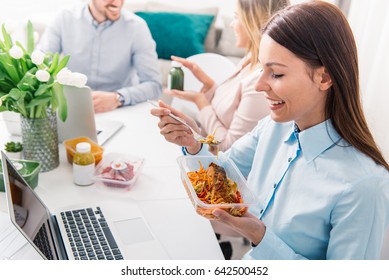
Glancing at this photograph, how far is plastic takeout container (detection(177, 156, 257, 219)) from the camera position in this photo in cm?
90

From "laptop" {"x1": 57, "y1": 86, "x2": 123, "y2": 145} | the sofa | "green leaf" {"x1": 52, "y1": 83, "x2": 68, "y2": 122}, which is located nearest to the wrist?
"laptop" {"x1": 57, "y1": 86, "x2": 123, "y2": 145}

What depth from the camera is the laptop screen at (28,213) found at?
820mm

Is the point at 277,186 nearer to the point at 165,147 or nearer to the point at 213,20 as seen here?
the point at 165,147

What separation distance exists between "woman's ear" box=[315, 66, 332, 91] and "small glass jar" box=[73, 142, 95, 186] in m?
0.67

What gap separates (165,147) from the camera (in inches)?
58.2

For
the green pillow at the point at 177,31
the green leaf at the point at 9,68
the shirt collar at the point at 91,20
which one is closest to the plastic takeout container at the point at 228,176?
the green leaf at the point at 9,68

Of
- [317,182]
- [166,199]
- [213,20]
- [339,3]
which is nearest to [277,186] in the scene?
[317,182]

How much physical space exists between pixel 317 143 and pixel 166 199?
1.50 ft

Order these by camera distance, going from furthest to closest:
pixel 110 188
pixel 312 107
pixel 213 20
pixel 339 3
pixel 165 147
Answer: pixel 213 20 → pixel 339 3 → pixel 165 147 → pixel 110 188 → pixel 312 107

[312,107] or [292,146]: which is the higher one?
[312,107]

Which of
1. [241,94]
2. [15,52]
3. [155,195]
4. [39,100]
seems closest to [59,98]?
[39,100]

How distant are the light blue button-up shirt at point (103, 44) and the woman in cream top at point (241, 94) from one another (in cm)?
39

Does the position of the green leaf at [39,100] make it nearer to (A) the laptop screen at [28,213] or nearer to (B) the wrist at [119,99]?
(A) the laptop screen at [28,213]

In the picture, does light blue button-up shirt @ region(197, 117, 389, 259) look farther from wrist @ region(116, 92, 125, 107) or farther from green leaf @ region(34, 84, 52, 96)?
wrist @ region(116, 92, 125, 107)
